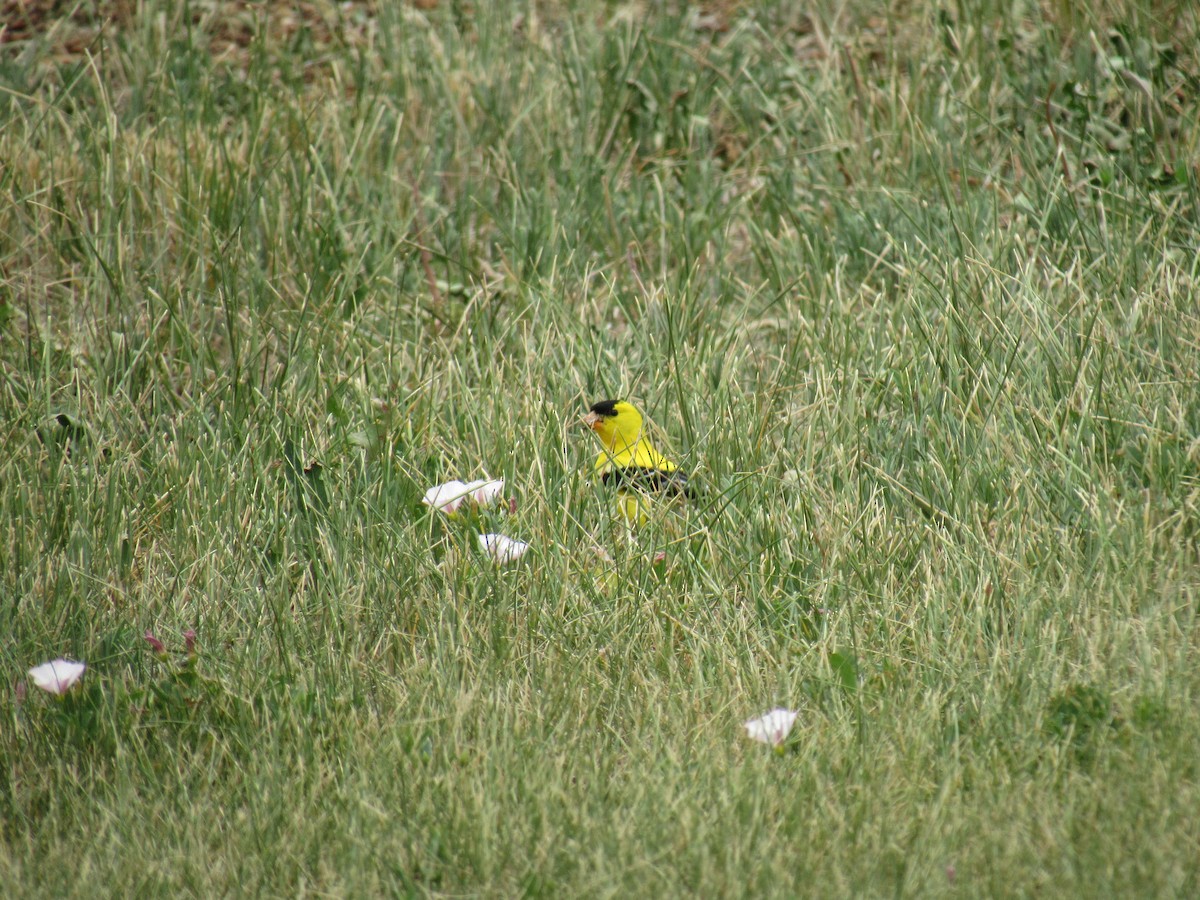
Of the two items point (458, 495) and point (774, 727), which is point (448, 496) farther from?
point (774, 727)

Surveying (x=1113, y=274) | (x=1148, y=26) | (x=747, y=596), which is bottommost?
(x=747, y=596)

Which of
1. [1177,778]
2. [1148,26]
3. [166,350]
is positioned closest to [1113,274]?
[1148,26]

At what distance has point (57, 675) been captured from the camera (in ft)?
9.02

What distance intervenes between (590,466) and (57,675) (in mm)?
1647

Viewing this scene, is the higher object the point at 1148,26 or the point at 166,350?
the point at 1148,26

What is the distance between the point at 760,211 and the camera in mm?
5707

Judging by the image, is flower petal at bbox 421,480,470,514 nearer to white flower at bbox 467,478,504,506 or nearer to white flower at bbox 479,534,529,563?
white flower at bbox 467,478,504,506

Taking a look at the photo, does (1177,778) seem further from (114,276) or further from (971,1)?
(971,1)

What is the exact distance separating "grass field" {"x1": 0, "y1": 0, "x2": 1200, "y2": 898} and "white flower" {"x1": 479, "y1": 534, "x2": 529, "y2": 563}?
7 cm

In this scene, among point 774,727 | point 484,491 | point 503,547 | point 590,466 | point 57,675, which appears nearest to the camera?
point 774,727

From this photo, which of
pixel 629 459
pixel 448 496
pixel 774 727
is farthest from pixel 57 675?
pixel 629 459

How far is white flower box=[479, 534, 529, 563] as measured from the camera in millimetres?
3219

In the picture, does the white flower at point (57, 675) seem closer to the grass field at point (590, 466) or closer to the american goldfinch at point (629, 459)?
the grass field at point (590, 466)

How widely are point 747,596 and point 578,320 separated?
5.60 ft
